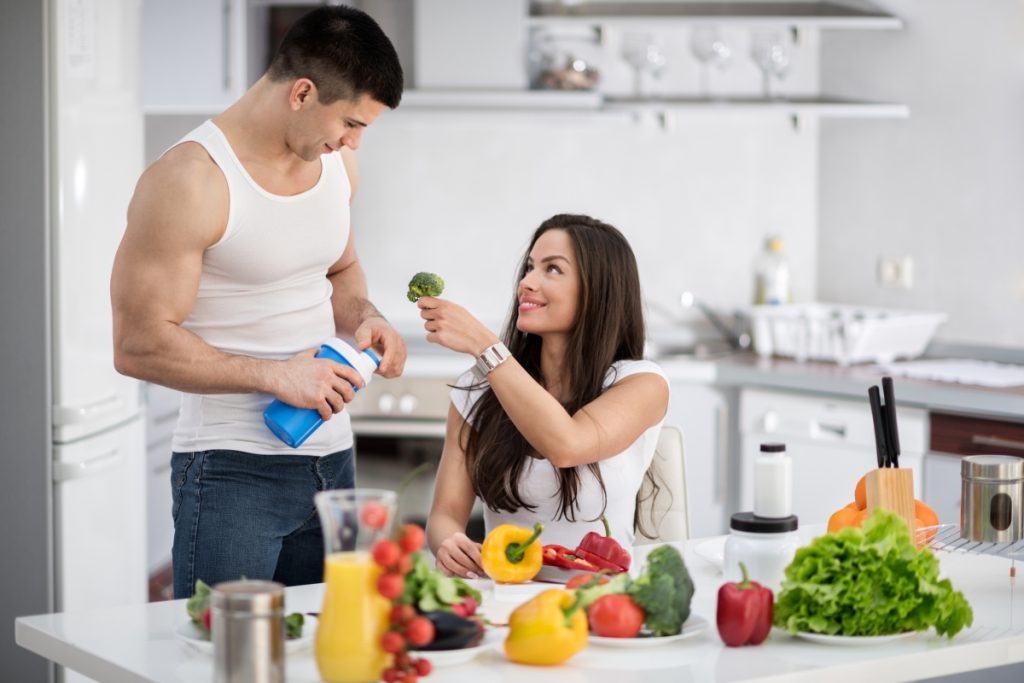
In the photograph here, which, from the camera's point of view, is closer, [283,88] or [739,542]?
[739,542]

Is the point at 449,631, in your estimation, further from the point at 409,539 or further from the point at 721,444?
the point at 721,444

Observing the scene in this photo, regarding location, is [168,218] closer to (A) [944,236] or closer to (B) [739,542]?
(B) [739,542]

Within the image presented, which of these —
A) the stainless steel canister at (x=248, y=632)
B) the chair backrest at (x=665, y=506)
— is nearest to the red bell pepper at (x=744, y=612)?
the stainless steel canister at (x=248, y=632)

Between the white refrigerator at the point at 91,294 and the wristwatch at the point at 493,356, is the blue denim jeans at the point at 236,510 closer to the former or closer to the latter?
the wristwatch at the point at 493,356

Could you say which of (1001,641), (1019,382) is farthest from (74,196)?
(1019,382)

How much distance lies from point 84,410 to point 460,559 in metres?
1.38

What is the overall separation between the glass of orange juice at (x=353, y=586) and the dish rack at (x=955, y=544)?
924 mm

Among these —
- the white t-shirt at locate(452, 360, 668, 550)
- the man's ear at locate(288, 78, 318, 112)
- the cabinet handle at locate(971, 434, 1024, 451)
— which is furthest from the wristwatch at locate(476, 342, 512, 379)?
the cabinet handle at locate(971, 434, 1024, 451)

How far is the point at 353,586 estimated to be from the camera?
4.27 ft

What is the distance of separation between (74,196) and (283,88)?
107cm

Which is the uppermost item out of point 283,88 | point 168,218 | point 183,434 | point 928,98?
point 928,98

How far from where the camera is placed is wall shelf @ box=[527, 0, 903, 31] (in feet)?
13.3

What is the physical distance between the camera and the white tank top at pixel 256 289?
2.03m

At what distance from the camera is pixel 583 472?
2221 mm
